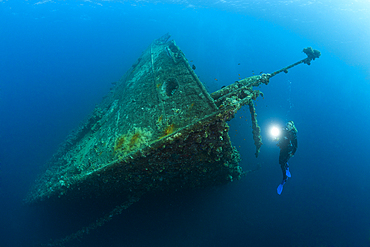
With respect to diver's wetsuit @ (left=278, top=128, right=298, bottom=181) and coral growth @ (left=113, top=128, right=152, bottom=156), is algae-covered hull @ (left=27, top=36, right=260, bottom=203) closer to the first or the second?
coral growth @ (left=113, top=128, right=152, bottom=156)

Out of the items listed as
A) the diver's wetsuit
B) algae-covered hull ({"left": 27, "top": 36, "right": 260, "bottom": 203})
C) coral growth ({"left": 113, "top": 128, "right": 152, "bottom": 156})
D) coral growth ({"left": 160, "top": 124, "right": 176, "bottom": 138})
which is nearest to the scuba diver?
the diver's wetsuit

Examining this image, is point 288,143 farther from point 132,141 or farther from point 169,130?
point 132,141

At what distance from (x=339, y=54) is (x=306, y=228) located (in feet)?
96.7

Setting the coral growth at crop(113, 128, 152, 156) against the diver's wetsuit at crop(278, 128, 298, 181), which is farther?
the diver's wetsuit at crop(278, 128, 298, 181)

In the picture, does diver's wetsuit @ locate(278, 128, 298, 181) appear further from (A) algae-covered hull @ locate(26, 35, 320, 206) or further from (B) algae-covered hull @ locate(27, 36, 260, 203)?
(B) algae-covered hull @ locate(27, 36, 260, 203)

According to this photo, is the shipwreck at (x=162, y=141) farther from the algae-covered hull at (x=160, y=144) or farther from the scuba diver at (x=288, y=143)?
the scuba diver at (x=288, y=143)

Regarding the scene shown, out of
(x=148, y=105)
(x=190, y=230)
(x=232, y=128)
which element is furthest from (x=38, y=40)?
(x=190, y=230)

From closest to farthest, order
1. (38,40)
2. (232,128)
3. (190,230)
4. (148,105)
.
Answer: (148,105) → (190,230) → (232,128) → (38,40)

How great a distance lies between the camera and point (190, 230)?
7094 mm

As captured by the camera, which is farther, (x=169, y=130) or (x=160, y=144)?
(x=169, y=130)

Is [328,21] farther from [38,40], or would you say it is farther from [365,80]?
[38,40]

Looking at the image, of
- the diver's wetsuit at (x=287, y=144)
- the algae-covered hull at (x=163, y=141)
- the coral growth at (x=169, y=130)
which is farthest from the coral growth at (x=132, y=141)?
the diver's wetsuit at (x=287, y=144)

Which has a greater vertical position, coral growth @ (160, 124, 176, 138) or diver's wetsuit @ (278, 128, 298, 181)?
coral growth @ (160, 124, 176, 138)

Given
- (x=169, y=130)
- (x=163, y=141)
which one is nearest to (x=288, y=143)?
(x=169, y=130)
